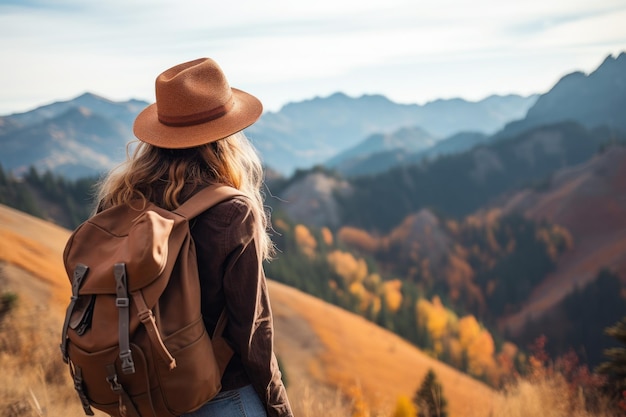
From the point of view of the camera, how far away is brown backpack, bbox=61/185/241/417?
1.90 meters

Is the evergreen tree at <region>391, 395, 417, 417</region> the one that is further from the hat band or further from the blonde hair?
the hat band

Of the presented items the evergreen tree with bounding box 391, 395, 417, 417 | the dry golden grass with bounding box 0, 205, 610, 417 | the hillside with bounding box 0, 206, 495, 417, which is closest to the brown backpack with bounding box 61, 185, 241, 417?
the dry golden grass with bounding box 0, 205, 610, 417

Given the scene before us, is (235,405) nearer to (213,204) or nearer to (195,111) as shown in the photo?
(213,204)

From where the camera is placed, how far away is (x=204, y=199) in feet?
6.86

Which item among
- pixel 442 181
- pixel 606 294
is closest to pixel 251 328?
pixel 606 294

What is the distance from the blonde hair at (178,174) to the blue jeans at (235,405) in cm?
56

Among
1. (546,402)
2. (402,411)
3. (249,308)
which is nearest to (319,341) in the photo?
(402,411)

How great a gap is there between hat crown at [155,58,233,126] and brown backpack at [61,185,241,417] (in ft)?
1.27

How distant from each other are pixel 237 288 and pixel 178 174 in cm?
51

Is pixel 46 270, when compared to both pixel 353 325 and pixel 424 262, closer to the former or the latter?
pixel 353 325

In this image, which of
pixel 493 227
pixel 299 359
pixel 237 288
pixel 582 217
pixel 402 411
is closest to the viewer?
pixel 237 288

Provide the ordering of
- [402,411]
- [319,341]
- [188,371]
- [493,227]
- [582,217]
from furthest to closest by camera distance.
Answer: [493,227] < [582,217] < [319,341] < [402,411] < [188,371]

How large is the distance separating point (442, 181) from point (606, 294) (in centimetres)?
8705

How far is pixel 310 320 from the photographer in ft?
127
